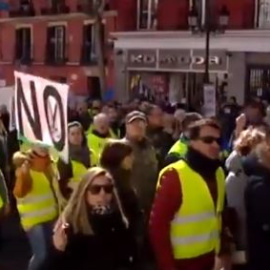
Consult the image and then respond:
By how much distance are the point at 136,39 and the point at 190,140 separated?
85.0 ft

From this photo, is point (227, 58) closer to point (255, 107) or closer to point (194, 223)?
point (255, 107)

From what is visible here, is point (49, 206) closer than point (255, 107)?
Yes

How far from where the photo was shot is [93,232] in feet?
19.4

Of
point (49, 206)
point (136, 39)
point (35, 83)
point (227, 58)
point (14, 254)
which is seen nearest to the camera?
point (35, 83)

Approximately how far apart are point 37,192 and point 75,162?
1.20 meters

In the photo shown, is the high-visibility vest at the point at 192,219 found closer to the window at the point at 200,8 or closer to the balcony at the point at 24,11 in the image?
the window at the point at 200,8

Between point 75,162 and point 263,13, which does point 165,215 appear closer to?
point 75,162

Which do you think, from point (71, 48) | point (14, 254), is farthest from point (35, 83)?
point (71, 48)

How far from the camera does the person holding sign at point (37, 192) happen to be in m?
8.68

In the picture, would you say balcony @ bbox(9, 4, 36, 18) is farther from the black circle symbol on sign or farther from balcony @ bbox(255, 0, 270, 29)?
the black circle symbol on sign

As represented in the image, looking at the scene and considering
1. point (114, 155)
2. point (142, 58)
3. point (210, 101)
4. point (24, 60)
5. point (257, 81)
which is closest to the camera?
point (114, 155)

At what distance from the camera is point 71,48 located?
36.8 meters

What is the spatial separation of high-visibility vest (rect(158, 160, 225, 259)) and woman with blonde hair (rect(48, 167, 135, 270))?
0.60 m

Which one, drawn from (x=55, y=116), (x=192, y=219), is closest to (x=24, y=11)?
(x=55, y=116)
